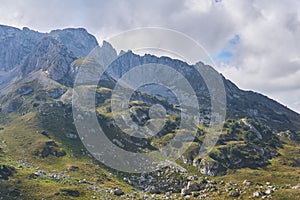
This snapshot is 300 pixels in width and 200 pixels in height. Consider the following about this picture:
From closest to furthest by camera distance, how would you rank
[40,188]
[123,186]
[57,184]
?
[40,188] → [57,184] → [123,186]

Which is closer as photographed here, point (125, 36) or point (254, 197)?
point (125, 36)

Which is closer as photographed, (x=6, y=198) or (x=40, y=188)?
(x=6, y=198)

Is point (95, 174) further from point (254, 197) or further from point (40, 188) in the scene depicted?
point (254, 197)

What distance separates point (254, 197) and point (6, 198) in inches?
4460

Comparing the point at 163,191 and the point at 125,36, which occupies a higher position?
the point at 125,36

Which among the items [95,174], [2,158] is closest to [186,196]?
[95,174]

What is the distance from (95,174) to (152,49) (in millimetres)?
91570

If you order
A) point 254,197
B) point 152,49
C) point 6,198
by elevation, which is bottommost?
point 6,198

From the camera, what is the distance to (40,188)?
6122 inches

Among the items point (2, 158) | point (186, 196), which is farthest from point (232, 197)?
point (2, 158)

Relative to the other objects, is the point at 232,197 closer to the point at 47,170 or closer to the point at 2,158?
the point at 47,170

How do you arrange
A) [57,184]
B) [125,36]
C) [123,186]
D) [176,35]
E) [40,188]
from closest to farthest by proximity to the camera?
[176,35] < [125,36] < [40,188] < [57,184] < [123,186]

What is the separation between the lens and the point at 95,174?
644ft

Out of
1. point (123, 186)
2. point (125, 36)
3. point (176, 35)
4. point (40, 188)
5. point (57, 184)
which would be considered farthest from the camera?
point (123, 186)
